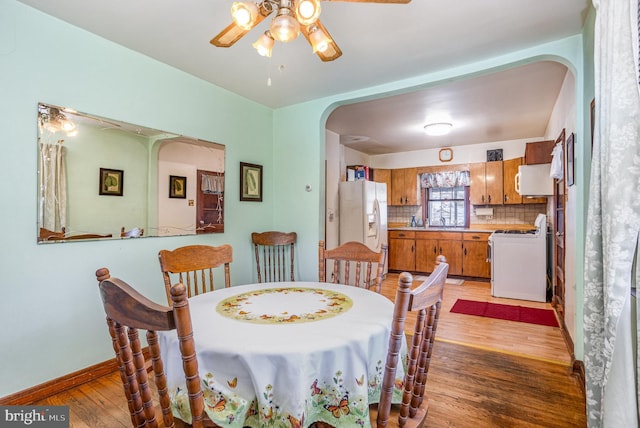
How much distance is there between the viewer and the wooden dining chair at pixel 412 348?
34.7 inches

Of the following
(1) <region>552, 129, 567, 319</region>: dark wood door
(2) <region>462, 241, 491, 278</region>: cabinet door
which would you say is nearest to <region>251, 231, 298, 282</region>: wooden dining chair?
(1) <region>552, 129, 567, 319</region>: dark wood door

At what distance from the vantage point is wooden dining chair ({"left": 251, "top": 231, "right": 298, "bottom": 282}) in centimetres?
327

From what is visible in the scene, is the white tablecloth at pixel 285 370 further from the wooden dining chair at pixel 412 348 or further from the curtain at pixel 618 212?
the curtain at pixel 618 212

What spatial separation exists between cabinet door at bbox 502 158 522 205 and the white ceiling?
1.70 metres

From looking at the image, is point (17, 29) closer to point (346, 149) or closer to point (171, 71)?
point (171, 71)

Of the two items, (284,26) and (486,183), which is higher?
(284,26)

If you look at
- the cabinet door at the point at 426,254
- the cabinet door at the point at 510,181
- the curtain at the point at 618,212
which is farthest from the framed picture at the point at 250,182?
the cabinet door at the point at 510,181

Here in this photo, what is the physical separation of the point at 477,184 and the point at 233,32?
16.7 feet

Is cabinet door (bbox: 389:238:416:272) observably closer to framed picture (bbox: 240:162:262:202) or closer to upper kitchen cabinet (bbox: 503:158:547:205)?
upper kitchen cabinet (bbox: 503:158:547:205)

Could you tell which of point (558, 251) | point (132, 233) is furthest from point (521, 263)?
point (132, 233)

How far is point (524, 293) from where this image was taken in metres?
4.14

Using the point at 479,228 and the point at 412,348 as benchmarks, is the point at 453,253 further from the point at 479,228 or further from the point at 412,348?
the point at 412,348

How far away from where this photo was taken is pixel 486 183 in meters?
5.44

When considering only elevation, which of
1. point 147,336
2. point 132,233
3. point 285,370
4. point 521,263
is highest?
point 132,233
